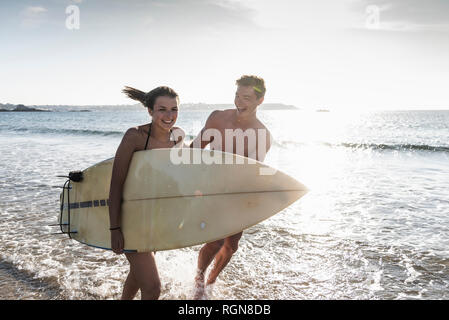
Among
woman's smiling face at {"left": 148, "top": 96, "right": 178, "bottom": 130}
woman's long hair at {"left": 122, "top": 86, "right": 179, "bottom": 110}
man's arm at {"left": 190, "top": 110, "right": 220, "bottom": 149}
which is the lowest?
man's arm at {"left": 190, "top": 110, "right": 220, "bottom": 149}

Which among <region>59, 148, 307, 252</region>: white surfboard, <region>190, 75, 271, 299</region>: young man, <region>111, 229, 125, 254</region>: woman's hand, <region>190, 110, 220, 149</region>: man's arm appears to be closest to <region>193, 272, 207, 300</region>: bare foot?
<region>190, 75, 271, 299</region>: young man

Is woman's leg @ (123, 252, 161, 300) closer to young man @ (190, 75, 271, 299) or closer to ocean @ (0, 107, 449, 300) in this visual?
young man @ (190, 75, 271, 299)

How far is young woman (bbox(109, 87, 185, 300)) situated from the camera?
7.59ft

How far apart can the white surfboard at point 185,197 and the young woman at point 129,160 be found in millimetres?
145

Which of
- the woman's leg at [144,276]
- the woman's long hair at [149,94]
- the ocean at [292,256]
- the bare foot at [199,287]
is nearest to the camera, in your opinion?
the woman's leg at [144,276]

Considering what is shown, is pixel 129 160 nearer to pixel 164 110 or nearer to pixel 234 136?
pixel 164 110

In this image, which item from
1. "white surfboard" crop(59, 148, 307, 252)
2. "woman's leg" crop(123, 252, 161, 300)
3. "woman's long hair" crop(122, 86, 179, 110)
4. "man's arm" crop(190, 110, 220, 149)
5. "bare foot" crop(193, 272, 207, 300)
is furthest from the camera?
"bare foot" crop(193, 272, 207, 300)

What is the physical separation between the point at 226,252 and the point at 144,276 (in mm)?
1107

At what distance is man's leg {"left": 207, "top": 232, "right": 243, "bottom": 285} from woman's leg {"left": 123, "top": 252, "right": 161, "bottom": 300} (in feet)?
3.08

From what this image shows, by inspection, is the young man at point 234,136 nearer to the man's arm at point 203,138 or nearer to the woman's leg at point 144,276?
the man's arm at point 203,138

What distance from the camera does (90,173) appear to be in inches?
114

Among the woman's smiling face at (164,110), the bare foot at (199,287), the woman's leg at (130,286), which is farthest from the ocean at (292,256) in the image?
the woman's smiling face at (164,110)

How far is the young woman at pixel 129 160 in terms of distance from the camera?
7.59 feet
